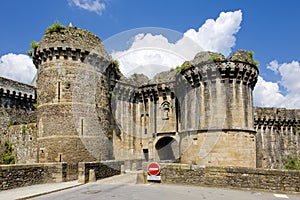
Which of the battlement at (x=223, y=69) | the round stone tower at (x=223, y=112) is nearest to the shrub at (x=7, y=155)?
the round stone tower at (x=223, y=112)

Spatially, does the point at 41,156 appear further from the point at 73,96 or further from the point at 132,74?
the point at 132,74

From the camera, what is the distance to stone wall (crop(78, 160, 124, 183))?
12.9 meters

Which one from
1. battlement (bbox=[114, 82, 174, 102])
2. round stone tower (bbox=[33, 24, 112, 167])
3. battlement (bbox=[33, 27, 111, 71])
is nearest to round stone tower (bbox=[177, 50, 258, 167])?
battlement (bbox=[114, 82, 174, 102])

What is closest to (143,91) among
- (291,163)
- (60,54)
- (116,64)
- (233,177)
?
(116,64)

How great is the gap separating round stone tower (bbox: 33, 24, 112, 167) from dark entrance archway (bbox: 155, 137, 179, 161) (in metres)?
6.12

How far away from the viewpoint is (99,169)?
47.9 feet

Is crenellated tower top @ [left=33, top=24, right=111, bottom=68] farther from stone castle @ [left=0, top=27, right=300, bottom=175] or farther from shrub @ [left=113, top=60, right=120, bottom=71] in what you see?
shrub @ [left=113, top=60, right=120, bottom=71]

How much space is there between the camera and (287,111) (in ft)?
87.3

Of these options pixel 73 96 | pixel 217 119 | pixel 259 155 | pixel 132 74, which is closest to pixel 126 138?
pixel 132 74

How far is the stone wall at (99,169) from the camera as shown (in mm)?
12867

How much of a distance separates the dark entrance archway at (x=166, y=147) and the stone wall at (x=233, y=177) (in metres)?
10.5

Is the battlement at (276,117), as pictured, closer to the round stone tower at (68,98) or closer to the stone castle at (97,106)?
the stone castle at (97,106)

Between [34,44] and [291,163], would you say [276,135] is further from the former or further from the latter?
[34,44]

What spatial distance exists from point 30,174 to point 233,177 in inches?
326
